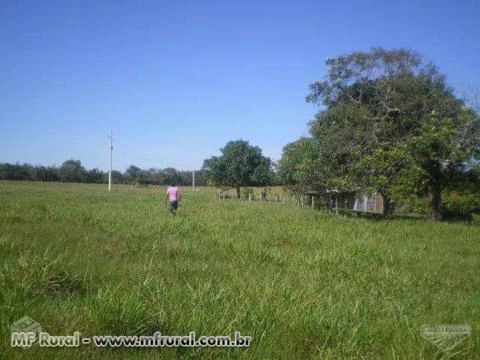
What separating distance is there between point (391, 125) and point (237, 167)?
41.6m

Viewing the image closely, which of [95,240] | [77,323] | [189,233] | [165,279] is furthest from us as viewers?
[189,233]

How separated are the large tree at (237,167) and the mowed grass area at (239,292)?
52.6 metres

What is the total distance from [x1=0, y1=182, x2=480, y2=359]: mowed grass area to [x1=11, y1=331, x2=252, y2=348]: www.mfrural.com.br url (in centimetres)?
7

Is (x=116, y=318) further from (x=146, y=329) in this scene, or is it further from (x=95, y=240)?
(x=95, y=240)

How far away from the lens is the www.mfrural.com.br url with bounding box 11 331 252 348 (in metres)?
3.45

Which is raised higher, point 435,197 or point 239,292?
point 435,197

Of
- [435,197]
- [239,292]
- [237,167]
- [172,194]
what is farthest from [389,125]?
[237,167]

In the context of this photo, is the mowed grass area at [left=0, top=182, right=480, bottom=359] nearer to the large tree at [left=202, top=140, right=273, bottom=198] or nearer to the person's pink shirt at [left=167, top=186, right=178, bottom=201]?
the person's pink shirt at [left=167, top=186, right=178, bottom=201]

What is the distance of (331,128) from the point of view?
22.5 m

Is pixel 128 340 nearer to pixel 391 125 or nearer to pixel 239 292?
pixel 239 292

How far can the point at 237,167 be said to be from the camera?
63.2 meters

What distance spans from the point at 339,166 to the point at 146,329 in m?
20.0

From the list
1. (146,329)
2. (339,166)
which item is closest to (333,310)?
(146,329)

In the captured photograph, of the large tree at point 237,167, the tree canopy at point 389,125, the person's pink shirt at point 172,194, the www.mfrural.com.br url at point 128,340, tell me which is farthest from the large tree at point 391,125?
the large tree at point 237,167
